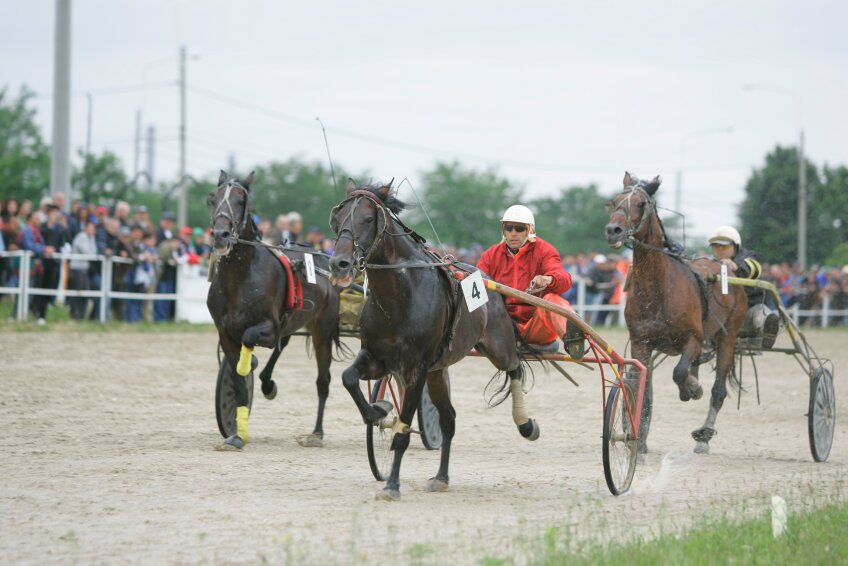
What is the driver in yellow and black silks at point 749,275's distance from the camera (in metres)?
11.7

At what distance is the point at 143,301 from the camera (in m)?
20.1

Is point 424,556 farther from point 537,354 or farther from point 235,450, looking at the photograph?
point 235,450

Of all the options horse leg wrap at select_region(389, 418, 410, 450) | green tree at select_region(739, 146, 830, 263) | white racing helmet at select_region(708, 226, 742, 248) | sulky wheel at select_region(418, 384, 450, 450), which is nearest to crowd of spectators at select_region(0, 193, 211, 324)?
sulky wheel at select_region(418, 384, 450, 450)

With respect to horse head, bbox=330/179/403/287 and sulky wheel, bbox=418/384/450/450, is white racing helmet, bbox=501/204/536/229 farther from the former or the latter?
sulky wheel, bbox=418/384/450/450

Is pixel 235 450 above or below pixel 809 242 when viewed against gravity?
below

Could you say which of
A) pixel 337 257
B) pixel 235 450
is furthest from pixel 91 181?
pixel 337 257

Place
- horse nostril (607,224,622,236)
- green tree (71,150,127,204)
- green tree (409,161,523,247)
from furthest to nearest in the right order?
green tree (409,161,523,247)
green tree (71,150,127,204)
horse nostril (607,224,622,236)

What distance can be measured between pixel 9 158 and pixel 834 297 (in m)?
25.5

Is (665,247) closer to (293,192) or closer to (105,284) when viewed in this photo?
(105,284)

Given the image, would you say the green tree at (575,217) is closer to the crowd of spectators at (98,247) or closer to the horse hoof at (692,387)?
the crowd of spectators at (98,247)

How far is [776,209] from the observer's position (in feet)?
170

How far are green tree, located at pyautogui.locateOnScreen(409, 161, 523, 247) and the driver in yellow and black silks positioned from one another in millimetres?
45936

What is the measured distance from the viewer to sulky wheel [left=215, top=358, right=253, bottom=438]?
10273 mm

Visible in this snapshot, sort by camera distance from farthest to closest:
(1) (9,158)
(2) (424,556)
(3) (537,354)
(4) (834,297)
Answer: (1) (9,158), (4) (834,297), (3) (537,354), (2) (424,556)
